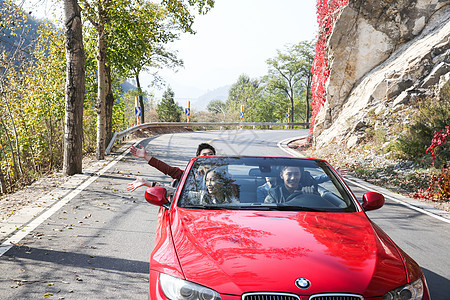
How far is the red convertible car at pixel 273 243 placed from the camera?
235 centimetres

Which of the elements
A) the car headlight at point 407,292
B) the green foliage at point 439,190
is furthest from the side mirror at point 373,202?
the green foliage at point 439,190

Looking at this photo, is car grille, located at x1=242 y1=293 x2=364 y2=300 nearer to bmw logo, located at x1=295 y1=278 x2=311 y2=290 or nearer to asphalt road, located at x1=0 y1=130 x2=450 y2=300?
bmw logo, located at x1=295 y1=278 x2=311 y2=290

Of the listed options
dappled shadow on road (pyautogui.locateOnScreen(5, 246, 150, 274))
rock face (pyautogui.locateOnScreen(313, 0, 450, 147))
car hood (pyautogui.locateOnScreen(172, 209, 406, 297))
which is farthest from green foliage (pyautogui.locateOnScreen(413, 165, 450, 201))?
dappled shadow on road (pyautogui.locateOnScreen(5, 246, 150, 274))

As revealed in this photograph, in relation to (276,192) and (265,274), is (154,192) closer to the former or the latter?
(276,192)

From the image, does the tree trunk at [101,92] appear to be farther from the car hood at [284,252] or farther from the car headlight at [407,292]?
the car headlight at [407,292]

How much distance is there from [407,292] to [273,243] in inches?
34.2

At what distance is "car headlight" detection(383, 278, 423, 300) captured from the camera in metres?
2.40

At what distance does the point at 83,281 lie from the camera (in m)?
4.00

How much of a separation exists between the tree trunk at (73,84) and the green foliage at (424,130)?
9859 millimetres

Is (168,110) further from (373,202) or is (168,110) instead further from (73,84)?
(373,202)

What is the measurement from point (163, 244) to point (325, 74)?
2073cm

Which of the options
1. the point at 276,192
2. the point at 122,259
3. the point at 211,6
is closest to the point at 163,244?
the point at 276,192

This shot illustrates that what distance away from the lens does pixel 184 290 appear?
242 cm

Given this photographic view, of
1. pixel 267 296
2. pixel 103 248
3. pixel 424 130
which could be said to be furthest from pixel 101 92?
pixel 267 296
